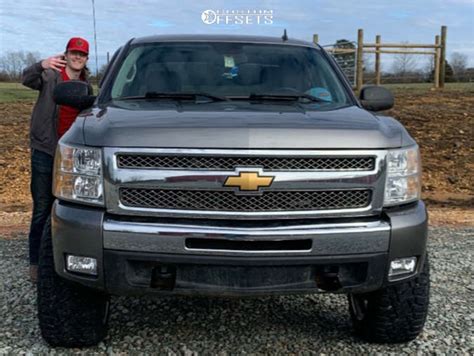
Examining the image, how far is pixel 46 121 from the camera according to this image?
4.66m

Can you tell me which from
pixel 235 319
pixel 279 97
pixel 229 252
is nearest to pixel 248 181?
pixel 229 252

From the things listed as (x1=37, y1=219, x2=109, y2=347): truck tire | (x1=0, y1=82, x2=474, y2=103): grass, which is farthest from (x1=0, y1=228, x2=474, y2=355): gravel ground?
(x1=0, y1=82, x2=474, y2=103): grass

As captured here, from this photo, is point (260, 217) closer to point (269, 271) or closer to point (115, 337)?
point (269, 271)

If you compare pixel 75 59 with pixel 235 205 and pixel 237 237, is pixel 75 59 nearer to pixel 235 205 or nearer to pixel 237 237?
pixel 235 205

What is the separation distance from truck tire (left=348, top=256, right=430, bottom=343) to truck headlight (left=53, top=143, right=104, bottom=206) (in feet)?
5.35

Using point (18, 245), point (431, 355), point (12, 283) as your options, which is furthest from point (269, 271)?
point (18, 245)

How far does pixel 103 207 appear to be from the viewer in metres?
3.01

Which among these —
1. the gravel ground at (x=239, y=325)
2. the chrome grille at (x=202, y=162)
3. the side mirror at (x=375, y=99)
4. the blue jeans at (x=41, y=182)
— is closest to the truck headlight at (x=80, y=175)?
the chrome grille at (x=202, y=162)

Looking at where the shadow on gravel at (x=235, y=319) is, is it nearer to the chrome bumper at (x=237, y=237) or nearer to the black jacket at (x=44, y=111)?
the chrome bumper at (x=237, y=237)

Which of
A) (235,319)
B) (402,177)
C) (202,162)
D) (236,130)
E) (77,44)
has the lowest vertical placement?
(235,319)

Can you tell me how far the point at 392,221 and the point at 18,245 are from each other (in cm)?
429

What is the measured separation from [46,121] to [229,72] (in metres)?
1.46

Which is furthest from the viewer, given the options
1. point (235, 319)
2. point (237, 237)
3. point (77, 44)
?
point (77, 44)

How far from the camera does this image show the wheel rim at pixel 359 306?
3679mm
